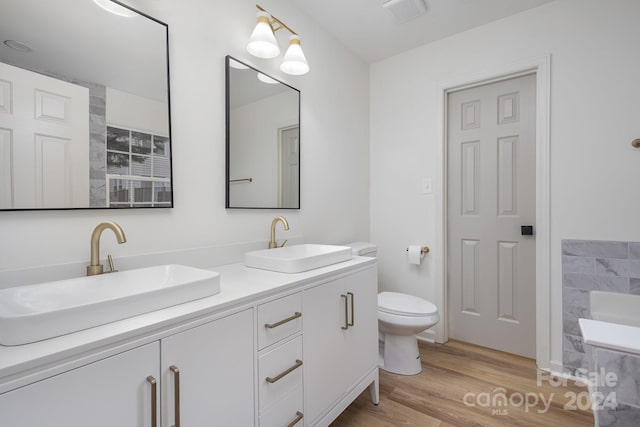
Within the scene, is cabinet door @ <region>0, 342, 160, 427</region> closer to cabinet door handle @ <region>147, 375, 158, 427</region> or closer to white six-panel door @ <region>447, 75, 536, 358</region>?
cabinet door handle @ <region>147, 375, 158, 427</region>

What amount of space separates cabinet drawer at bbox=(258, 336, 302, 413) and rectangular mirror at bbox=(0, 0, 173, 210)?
0.78 meters

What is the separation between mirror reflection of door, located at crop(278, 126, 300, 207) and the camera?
1939mm

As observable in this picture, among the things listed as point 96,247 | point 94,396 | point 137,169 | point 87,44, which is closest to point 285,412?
point 94,396

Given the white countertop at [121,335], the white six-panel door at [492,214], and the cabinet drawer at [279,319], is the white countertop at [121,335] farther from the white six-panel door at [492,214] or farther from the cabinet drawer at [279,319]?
the white six-panel door at [492,214]

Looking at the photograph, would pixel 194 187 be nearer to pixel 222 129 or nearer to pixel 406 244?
pixel 222 129

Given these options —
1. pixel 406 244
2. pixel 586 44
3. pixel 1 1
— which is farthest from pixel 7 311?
pixel 586 44

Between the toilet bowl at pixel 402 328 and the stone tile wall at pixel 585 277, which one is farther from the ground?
the stone tile wall at pixel 585 277

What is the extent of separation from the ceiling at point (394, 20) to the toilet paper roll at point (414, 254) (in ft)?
5.53

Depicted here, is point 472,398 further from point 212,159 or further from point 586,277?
point 212,159

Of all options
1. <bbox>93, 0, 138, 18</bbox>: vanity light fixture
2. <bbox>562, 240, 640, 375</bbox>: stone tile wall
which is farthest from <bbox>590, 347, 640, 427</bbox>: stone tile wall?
<bbox>93, 0, 138, 18</bbox>: vanity light fixture

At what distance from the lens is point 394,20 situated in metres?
2.20

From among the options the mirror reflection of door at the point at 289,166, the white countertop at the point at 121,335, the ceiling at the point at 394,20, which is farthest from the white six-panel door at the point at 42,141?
the ceiling at the point at 394,20

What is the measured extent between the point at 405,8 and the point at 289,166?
131 centimetres

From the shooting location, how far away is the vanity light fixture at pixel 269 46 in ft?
5.01
